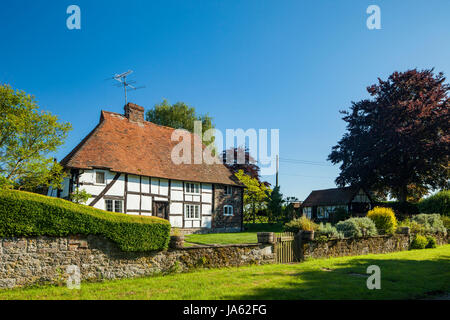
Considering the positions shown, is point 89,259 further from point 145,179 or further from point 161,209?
point 161,209

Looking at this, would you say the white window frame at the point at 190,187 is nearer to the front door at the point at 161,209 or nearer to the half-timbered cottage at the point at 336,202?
the front door at the point at 161,209

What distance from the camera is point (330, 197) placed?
117 ft

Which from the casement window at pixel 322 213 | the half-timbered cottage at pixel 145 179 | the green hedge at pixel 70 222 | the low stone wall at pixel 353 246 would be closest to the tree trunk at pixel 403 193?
the casement window at pixel 322 213

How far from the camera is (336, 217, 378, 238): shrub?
15.1 meters

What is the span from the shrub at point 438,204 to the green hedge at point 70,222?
2284cm

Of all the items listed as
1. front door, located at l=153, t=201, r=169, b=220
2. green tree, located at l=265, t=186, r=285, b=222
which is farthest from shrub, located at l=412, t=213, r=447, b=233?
front door, located at l=153, t=201, r=169, b=220

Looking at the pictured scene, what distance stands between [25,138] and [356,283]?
54.2ft

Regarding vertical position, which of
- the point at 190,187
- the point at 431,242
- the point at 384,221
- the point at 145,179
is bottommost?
the point at 431,242

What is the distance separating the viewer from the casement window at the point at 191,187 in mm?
23984

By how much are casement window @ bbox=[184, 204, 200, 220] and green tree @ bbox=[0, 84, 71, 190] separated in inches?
375

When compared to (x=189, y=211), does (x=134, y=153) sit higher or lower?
higher

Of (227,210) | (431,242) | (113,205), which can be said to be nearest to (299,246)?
(431,242)
